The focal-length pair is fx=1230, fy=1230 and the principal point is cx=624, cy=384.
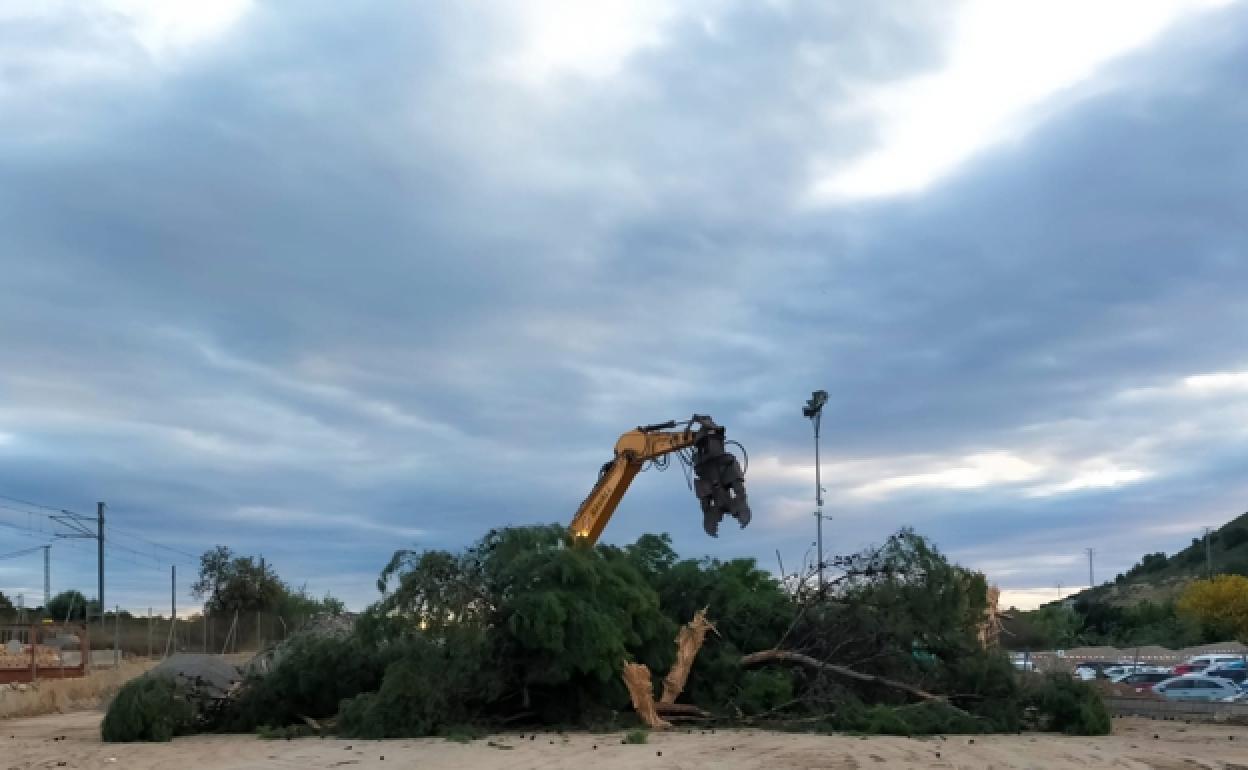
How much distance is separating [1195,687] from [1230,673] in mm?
2659

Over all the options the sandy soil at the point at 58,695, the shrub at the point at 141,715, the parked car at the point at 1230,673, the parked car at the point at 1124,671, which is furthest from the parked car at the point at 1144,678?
the sandy soil at the point at 58,695

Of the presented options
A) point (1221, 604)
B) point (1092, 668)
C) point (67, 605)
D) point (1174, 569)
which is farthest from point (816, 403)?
point (1174, 569)

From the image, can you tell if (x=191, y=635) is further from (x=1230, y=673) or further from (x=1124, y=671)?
(x=1230, y=673)

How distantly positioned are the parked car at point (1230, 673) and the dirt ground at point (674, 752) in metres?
10.1

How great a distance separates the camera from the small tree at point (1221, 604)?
207ft

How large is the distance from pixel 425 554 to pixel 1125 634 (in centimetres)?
6266

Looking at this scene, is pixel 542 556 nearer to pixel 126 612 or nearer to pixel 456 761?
pixel 456 761

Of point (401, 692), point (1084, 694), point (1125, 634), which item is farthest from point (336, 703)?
point (1125, 634)

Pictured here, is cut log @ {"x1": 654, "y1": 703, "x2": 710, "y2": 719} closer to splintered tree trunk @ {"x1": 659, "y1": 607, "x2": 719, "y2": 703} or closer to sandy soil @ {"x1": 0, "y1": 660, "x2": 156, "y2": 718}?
splintered tree trunk @ {"x1": 659, "y1": 607, "x2": 719, "y2": 703}

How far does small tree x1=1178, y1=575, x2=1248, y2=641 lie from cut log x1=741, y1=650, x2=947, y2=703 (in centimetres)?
4901

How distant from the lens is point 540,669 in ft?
61.5

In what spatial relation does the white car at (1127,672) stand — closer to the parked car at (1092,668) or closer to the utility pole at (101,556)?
the parked car at (1092,668)

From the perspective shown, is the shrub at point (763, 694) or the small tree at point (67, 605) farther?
the small tree at point (67, 605)

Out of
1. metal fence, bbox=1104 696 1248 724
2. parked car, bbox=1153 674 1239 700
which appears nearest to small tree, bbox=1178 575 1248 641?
parked car, bbox=1153 674 1239 700
